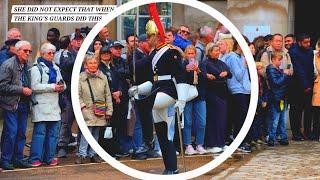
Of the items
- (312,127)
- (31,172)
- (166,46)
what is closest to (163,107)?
(166,46)

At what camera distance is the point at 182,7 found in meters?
15.8

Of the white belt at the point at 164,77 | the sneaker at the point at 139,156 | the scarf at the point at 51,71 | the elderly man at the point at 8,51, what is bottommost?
the sneaker at the point at 139,156

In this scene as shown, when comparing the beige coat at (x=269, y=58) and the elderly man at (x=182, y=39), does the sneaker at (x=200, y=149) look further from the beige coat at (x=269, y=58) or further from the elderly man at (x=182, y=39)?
the beige coat at (x=269, y=58)

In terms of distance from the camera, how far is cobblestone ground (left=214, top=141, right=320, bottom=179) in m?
9.34

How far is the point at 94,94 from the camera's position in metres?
9.95

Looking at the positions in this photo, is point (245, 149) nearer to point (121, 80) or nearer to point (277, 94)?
point (277, 94)

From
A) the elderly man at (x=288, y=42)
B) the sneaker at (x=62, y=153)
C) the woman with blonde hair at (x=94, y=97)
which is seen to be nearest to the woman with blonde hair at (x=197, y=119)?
the woman with blonde hair at (x=94, y=97)

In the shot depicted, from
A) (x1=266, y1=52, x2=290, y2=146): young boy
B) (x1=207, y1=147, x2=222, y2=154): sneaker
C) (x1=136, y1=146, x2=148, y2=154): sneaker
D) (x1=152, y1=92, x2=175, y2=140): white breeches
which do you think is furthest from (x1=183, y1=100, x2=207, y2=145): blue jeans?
(x1=152, y1=92, x2=175, y2=140): white breeches

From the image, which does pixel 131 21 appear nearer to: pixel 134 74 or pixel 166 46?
pixel 134 74

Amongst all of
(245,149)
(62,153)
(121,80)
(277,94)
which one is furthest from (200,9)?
(277,94)

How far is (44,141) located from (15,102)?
0.74m

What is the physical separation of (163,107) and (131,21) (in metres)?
6.75

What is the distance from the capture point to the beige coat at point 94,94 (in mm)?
9820

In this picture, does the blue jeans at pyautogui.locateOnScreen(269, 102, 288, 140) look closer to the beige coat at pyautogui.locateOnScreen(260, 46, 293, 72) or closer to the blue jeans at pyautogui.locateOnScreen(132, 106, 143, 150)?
the beige coat at pyautogui.locateOnScreen(260, 46, 293, 72)
